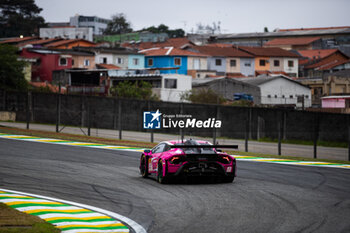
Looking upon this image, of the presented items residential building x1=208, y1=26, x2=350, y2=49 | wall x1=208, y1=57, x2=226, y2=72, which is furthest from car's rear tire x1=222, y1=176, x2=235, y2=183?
residential building x1=208, y1=26, x2=350, y2=49

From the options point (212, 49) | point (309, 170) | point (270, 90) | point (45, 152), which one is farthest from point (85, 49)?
point (309, 170)

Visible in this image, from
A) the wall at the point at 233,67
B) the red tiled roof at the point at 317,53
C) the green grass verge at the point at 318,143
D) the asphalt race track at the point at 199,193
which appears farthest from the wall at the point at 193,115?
the red tiled roof at the point at 317,53

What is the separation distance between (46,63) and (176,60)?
2166 cm

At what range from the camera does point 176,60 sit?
291 ft

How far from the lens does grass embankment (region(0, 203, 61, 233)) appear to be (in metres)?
9.85

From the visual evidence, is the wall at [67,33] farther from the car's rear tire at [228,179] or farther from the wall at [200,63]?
the car's rear tire at [228,179]

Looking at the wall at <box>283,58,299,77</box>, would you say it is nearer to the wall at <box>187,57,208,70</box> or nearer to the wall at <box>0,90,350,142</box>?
the wall at <box>187,57,208,70</box>

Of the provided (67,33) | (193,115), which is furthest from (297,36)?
(193,115)

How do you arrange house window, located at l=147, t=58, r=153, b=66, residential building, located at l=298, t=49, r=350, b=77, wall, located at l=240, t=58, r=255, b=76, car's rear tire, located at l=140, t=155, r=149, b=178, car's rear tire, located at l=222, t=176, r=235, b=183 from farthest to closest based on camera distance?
1. wall, located at l=240, t=58, r=255, b=76
2. residential building, located at l=298, t=49, r=350, b=77
3. house window, located at l=147, t=58, r=153, b=66
4. car's rear tire, located at l=140, t=155, r=149, b=178
5. car's rear tire, located at l=222, t=176, r=235, b=183

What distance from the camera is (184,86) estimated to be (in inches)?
2598

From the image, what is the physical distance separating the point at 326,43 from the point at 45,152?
11023 cm

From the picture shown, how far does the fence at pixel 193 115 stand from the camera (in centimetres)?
3381

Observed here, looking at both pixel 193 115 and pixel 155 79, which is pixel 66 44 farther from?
pixel 193 115

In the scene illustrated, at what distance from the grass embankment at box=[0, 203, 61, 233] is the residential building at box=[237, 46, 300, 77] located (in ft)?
295
